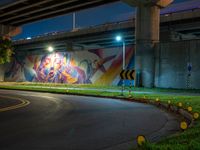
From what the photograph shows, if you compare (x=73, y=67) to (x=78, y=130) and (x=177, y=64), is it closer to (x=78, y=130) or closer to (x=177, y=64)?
(x=177, y=64)

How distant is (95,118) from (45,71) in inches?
1772

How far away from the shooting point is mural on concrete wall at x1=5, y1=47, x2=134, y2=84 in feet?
148

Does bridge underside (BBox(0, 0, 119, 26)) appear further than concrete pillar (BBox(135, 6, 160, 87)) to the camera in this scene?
Yes

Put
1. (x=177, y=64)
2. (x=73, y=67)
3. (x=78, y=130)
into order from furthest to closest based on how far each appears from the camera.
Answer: (x=73, y=67) < (x=177, y=64) < (x=78, y=130)

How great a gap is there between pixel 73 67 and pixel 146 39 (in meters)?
15.4

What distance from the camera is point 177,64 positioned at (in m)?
36.5

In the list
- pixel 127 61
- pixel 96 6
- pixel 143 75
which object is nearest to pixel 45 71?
pixel 96 6

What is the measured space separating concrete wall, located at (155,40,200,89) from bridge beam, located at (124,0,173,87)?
70 cm

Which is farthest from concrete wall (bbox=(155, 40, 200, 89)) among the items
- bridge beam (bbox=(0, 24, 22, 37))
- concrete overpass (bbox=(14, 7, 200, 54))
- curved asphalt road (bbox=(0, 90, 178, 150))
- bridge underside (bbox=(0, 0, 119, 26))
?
bridge beam (bbox=(0, 24, 22, 37))

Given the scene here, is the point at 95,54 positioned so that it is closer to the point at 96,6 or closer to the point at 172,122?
the point at 96,6

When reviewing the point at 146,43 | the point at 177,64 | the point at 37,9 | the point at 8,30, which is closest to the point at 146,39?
the point at 146,43

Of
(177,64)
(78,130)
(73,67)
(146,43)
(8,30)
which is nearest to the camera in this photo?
(78,130)

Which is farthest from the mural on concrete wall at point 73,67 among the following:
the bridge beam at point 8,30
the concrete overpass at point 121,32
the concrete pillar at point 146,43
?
the concrete overpass at point 121,32

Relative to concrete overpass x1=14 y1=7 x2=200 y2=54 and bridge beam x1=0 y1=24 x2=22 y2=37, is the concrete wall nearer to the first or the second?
concrete overpass x1=14 y1=7 x2=200 y2=54
